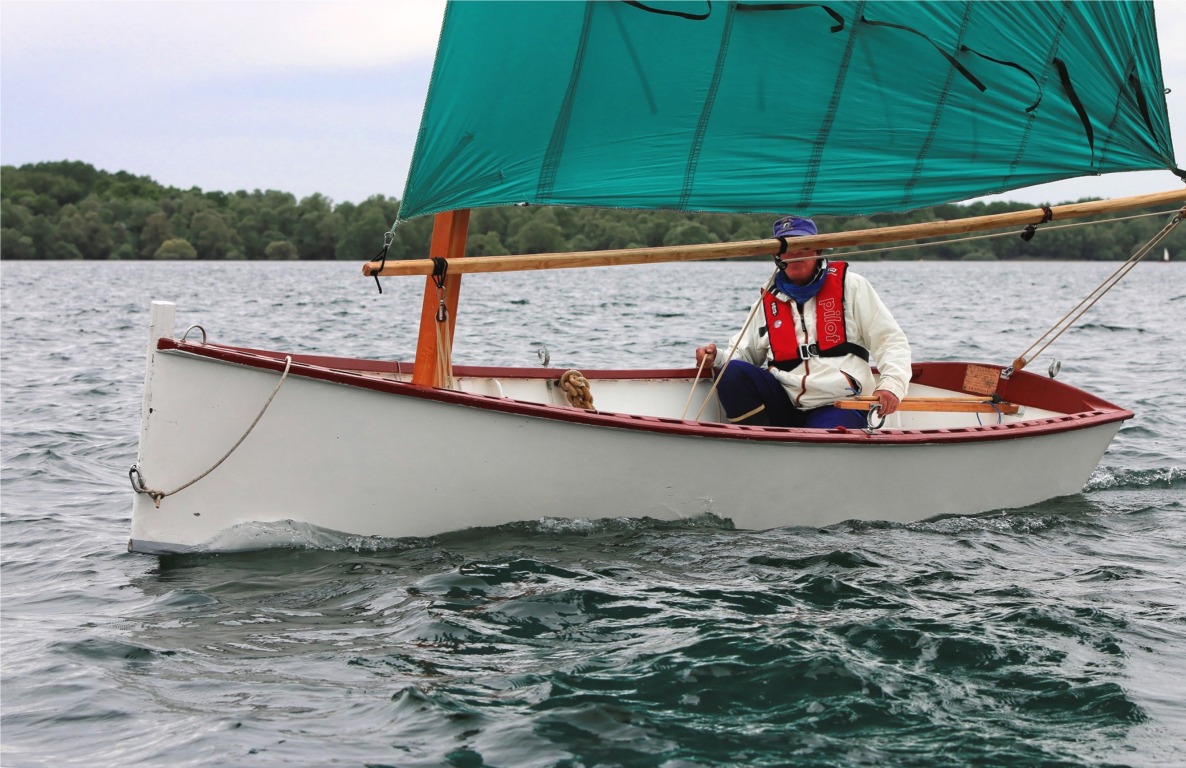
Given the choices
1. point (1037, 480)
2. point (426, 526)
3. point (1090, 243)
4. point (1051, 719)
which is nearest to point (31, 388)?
point (426, 526)

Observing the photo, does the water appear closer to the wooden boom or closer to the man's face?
→ the wooden boom

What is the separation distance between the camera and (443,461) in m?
5.59

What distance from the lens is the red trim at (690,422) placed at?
531 cm

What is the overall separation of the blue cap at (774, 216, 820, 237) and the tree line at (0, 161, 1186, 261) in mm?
62705

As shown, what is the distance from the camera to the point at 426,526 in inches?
224

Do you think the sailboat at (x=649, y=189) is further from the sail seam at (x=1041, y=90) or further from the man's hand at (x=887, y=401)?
the man's hand at (x=887, y=401)

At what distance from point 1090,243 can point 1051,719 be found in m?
89.5

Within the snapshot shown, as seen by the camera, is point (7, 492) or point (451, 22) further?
point (7, 492)

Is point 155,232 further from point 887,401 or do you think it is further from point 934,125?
point 934,125

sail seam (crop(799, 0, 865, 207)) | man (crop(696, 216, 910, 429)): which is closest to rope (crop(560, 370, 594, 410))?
man (crop(696, 216, 910, 429))

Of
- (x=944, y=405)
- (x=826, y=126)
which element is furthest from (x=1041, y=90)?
(x=944, y=405)

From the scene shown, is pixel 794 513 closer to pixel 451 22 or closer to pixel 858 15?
pixel 858 15

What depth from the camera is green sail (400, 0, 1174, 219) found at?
5.33 m

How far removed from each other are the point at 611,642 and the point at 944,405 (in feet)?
12.3
